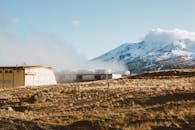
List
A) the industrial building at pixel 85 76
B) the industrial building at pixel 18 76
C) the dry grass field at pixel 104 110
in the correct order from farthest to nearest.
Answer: the industrial building at pixel 85 76, the industrial building at pixel 18 76, the dry grass field at pixel 104 110

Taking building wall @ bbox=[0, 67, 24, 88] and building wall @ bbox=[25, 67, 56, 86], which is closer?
building wall @ bbox=[0, 67, 24, 88]

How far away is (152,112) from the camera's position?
79.9 feet

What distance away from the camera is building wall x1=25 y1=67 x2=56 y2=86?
68.9m

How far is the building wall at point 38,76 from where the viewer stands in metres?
68.9

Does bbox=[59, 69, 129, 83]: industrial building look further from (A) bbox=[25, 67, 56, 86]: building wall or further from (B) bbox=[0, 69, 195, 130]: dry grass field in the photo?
(B) bbox=[0, 69, 195, 130]: dry grass field

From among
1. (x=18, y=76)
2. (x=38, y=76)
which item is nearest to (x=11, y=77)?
(x=18, y=76)

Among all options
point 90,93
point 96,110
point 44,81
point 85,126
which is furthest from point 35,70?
point 85,126

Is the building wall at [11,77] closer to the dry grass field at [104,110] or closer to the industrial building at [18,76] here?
the industrial building at [18,76]

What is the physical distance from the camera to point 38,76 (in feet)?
238

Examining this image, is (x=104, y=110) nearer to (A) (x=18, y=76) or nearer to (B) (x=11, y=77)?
(A) (x=18, y=76)

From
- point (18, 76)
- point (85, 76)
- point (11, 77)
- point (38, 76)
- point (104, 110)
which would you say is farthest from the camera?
point (85, 76)

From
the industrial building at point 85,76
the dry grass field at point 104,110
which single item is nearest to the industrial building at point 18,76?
the dry grass field at point 104,110

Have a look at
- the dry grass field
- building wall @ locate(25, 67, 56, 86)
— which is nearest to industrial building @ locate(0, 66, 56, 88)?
building wall @ locate(25, 67, 56, 86)

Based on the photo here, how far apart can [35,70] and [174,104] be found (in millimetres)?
47483
